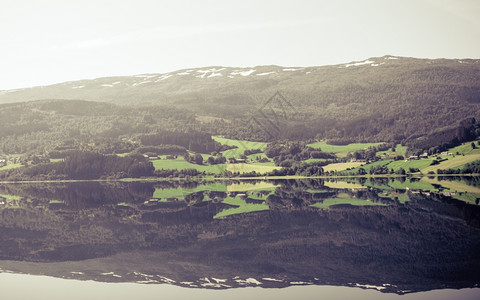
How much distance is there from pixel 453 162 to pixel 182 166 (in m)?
78.8

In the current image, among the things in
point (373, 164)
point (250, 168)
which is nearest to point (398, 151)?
point (373, 164)

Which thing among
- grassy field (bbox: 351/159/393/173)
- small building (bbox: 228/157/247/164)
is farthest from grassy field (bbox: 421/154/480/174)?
small building (bbox: 228/157/247/164)

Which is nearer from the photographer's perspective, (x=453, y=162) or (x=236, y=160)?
(x=453, y=162)

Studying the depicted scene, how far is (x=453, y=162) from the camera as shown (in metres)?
132

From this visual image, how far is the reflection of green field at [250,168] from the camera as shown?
162500 mm

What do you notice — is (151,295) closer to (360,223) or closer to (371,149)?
(360,223)

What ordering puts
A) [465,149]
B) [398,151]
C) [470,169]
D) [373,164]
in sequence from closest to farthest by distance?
[470,169] < [465,149] < [373,164] < [398,151]

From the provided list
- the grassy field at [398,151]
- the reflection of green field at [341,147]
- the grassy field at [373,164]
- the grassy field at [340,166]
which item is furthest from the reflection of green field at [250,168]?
the grassy field at [398,151]

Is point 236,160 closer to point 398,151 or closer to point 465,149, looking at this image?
point 398,151

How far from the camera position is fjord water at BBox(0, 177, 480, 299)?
30203 mm

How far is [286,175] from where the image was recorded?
15788cm

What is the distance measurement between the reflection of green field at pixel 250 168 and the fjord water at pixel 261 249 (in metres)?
91.4

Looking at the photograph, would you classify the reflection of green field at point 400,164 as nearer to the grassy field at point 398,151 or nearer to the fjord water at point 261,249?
the grassy field at point 398,151

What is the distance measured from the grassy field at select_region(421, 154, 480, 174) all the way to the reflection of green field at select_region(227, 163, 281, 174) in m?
44.7
